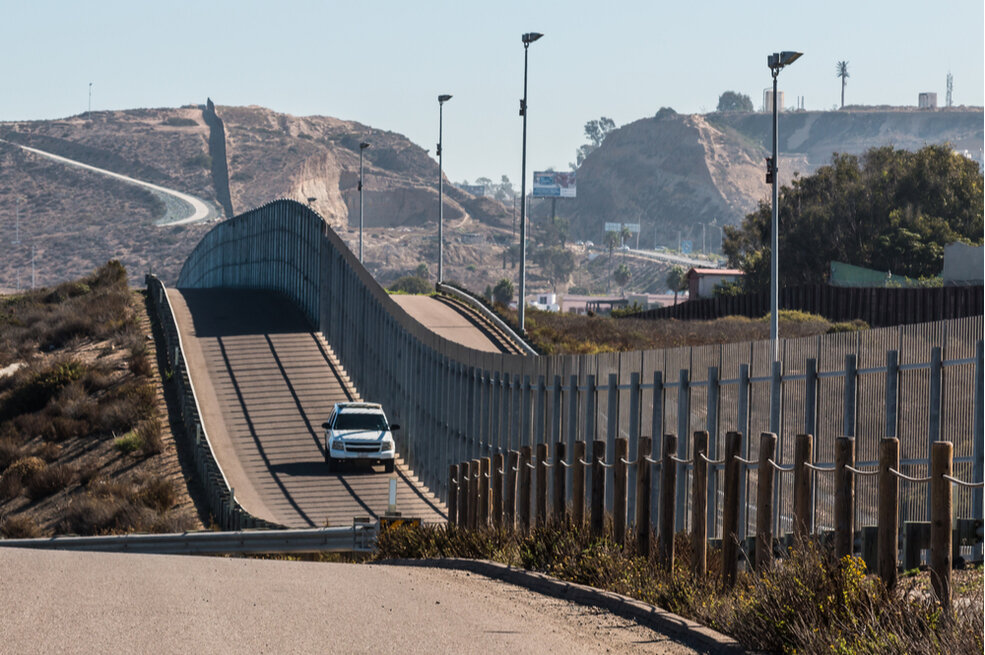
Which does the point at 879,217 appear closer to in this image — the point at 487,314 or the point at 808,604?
the point at 487,314

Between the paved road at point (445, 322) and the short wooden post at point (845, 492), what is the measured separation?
39.9 metres

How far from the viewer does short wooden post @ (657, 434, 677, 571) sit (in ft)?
36.3

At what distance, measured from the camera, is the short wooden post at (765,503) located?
954 centimetres

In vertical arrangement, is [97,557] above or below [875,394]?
below

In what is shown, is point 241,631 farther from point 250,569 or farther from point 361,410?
point 361,410

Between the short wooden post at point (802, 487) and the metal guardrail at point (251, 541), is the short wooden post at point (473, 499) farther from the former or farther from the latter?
the short wooden post at point (802, 487)

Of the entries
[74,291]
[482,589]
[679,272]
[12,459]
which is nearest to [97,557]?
[482,589]

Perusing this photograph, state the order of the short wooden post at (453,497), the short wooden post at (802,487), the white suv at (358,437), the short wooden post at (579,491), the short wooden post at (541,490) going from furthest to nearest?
the white suv at (358,437)
the short wooden post at (453,497)
the short wooden post at (541,490)
the short wooden post at (579,491)
the short wooden post at (802,487)

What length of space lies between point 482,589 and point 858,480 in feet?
13.4

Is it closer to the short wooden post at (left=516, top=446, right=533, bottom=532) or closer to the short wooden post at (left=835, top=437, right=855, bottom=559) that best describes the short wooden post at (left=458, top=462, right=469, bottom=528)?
the short wooden post at (left=516, top=446, right=533, bottom=532)

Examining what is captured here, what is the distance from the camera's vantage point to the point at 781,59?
32.6 metres

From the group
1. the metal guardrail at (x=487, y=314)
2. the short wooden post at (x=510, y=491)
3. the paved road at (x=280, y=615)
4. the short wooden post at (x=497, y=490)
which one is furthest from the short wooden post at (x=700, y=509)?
the metal guardrail at (x=487, y=314)

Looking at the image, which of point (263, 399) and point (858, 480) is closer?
point (858, 480)

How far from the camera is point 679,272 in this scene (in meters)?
159
